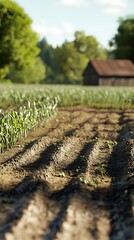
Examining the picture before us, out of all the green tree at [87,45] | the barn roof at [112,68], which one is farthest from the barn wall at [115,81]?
Result: the green tree at [87,45]

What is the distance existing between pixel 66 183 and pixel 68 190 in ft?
1.99

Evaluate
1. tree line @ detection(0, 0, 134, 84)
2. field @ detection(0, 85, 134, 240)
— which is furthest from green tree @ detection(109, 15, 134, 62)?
field @ detection(0, 85, 134, 240)

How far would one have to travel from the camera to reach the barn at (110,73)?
58375 millimetres

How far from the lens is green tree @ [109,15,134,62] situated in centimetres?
7294

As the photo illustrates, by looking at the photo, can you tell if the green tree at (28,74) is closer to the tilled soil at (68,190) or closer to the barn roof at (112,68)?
the barn roof at (112,68)

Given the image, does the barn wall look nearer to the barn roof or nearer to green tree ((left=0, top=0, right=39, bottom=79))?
the barn roof

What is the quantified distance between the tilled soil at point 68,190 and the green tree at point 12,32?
38.5m

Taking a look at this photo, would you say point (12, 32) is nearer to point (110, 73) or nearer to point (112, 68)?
point (110, 73)

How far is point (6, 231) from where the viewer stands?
5.14 meters

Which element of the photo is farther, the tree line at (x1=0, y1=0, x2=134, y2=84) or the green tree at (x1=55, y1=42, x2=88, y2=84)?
the green tree at (x1=55, y1=42, x2=88, y2=84)

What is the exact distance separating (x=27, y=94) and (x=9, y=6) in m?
29.1

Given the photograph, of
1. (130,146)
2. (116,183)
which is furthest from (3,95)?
(116,183)

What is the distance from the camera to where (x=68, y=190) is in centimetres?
688

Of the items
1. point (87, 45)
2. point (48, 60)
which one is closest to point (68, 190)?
point (87, 45)
